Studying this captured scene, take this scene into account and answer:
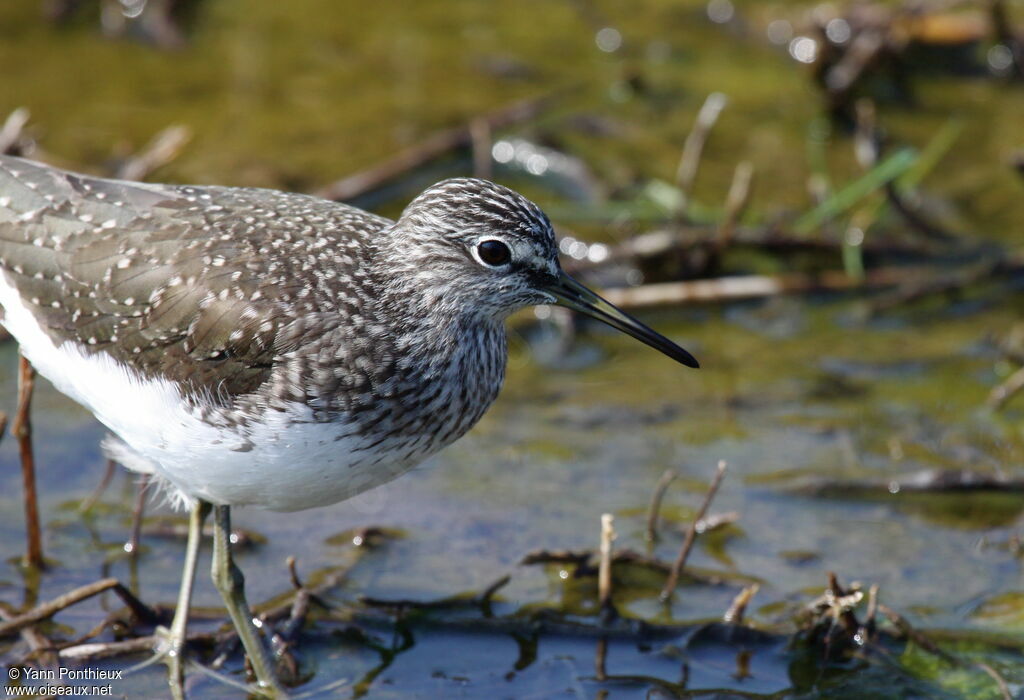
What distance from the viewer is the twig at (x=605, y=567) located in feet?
18.4

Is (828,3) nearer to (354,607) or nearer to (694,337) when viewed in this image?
(694,337)

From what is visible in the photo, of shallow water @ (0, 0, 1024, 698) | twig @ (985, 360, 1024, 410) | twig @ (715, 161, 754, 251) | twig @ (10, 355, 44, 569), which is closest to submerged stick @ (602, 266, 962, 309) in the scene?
shallow water @ (0, 0, 1024, 698)

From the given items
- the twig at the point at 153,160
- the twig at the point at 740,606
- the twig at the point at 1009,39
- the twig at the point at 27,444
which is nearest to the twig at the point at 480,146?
the twig at the point at 153,160

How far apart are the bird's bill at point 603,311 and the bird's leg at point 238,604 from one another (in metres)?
1.64

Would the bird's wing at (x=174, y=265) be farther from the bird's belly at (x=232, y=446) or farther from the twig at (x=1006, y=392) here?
the twig at (x=1006, y=392)

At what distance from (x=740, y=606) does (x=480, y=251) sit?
1860 mm

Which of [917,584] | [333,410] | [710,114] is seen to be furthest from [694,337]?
[333,410]

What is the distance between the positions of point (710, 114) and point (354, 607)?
4.07 meters

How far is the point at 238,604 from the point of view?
5.56 m

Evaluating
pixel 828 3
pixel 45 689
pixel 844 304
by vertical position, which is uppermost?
pixel 828 3

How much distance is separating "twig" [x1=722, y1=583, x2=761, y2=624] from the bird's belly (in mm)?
1481

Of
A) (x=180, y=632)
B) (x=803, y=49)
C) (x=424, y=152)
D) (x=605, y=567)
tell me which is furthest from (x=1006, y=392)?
(x=180, y=632)

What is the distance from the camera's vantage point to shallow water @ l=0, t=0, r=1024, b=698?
5.86m

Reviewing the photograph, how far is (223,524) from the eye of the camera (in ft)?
18.5
